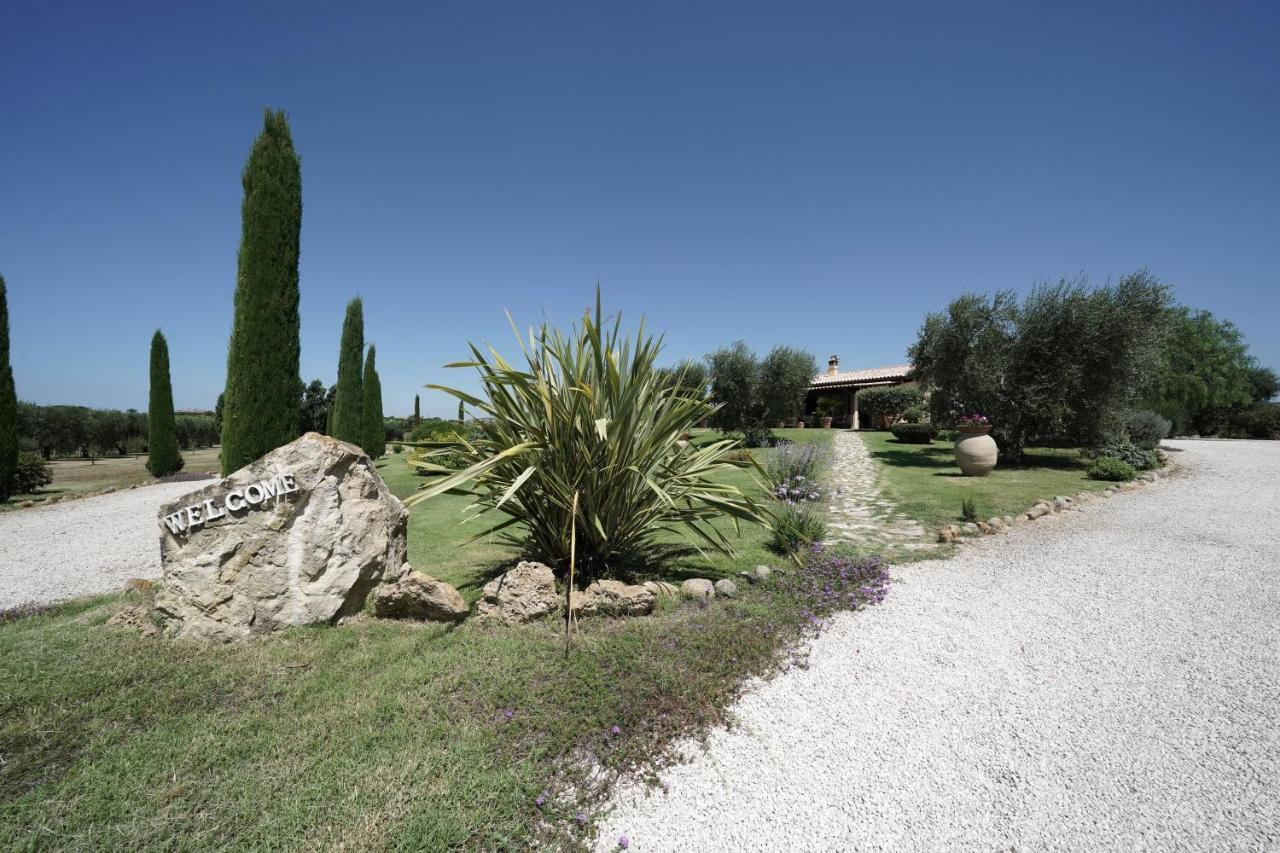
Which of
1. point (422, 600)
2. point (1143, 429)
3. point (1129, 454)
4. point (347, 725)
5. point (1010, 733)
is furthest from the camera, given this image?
point (1143, 429)

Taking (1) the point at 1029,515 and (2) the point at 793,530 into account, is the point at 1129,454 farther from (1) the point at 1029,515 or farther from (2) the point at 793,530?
(2) the point at 793,530

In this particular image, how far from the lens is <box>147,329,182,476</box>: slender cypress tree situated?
15.8m

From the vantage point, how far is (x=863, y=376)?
31188 millimetres

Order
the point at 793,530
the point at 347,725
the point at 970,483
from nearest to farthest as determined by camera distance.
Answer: the point at 347,725, the point at 793,530, the point at 970,483

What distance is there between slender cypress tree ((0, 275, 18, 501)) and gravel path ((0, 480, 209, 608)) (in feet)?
6.12

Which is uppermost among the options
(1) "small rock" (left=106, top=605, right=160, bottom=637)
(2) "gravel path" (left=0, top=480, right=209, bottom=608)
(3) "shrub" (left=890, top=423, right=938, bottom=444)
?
(3) "shrub" (left=890, top=423, right=938, bottom=444)

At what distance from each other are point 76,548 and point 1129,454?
22.4 m

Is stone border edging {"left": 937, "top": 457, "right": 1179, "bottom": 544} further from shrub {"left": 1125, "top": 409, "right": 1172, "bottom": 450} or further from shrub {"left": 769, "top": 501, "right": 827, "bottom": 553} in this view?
shrub {"left": 1125, "top": 409, "right": 1172, "bottom": 450}

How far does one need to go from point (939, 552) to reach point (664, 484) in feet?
12.9

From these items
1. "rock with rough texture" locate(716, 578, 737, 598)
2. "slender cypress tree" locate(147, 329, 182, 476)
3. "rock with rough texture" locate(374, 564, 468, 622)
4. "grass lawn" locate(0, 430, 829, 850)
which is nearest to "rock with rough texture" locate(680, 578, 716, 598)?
"rock with rough texture" locate(716, 578, 737, 598)

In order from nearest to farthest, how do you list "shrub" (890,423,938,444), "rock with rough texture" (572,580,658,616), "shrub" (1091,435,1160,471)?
"rock with rough texture" (572,580,658,616) → "shrub" (1091,435,1160,471) → "shrub" (890,423,938,444)

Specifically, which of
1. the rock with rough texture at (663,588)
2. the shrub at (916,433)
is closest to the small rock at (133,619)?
the rock with rough texture at (663,588)

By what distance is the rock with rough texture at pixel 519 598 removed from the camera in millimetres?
3816

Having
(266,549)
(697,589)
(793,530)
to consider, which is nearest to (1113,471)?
(793,530)
